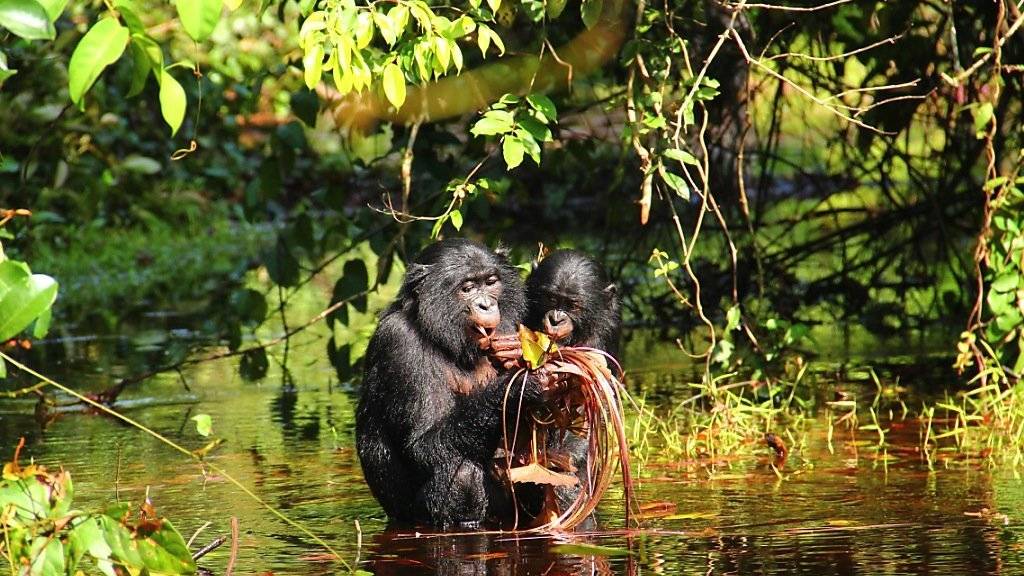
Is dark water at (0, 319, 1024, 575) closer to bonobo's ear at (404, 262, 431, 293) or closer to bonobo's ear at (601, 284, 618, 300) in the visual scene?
→ bonobo's ear at (601, 284, 618, 300)

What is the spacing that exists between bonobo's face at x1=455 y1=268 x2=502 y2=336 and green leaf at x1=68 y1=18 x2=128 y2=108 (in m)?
→ 2.75

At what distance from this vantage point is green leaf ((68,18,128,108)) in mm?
3264

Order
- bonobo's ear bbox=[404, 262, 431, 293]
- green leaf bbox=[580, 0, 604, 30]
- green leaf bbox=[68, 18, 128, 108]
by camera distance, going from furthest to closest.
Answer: green leaf bbox=[580, 0, 604, 30] → bonobo's ear bbox=[404, 262, 431, 293] → green leaf bbox=[68, 18, 128, 108]

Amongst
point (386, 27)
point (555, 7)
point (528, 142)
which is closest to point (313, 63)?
point (386, 27)

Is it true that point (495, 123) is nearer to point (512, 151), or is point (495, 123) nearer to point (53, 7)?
point (512, 151)

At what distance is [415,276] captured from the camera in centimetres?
610

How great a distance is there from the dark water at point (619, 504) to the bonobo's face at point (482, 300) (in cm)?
78

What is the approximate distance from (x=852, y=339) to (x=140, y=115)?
34.7 feet

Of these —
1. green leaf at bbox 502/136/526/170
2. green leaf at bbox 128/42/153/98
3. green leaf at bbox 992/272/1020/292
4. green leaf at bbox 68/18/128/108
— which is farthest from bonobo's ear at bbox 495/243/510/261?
green leaf at bbox 68/18/128/108

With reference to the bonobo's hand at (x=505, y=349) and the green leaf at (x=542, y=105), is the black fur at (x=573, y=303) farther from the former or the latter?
the green leaf at (x=542, y=105)

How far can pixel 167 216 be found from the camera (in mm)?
18531

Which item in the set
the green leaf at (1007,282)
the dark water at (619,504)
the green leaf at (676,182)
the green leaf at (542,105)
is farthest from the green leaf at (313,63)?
the green leaf at (1007,282)

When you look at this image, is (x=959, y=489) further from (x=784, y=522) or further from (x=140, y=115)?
(x=140, y=115)

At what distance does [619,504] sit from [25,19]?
3.55m
